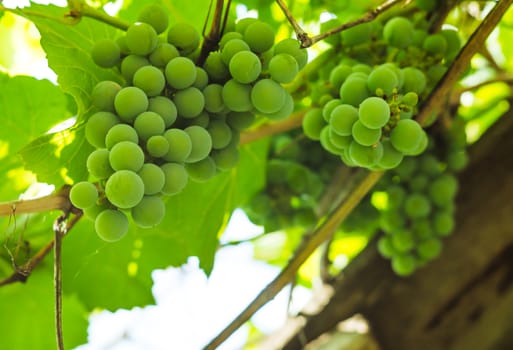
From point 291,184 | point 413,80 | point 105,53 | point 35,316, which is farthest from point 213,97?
point 35,316

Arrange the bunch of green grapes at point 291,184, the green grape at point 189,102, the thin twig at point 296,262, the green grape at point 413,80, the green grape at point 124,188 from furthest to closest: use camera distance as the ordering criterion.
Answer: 1. the bunch of green grapes at point 291,184
2. the thin twig at point 296,262
3. the green grape at point 413,80
4. the green grape at point 189,102
5. the green grape at point 124,188

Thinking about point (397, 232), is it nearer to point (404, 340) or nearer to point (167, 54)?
point (404, 340)

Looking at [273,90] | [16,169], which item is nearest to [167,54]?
[273,90]

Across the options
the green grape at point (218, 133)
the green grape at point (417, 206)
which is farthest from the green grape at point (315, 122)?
the green grape at point (417, 206)

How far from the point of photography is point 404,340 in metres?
1.43

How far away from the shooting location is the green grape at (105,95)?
78cm

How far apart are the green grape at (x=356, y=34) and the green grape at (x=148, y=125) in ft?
1.31

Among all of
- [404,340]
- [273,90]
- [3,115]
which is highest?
[3,115]

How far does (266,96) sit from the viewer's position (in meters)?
0.79

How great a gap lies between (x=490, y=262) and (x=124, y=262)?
758 mm

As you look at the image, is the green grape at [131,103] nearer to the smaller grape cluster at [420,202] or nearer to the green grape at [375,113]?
the green grape at [375,113]

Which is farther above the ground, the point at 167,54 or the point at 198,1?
the point at 198,1

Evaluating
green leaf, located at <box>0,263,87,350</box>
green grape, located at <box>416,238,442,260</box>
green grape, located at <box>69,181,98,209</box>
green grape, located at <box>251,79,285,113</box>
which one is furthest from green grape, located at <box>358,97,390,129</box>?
green leaf, located at <box>0,263,87,350</box>

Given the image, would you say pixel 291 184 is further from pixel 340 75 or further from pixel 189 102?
pixel 189 102
